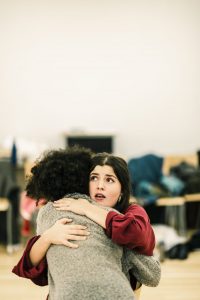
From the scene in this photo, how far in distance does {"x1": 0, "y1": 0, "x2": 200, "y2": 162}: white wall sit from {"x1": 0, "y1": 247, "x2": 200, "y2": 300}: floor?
1764 mm

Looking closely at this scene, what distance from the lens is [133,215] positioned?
48.1 inches

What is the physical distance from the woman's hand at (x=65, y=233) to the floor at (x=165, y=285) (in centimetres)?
187

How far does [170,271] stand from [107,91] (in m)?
2.30

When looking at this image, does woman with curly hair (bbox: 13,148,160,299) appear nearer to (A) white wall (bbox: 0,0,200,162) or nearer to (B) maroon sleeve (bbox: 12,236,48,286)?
(B) maroon sleeve (bbox: 12,236,48,286)

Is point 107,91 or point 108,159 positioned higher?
point 107,91

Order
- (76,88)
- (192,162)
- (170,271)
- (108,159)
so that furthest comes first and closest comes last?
(76,88) < (192,162) < (170,271) < (108,159)

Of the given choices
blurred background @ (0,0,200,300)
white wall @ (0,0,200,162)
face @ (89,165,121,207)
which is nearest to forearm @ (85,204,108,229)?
face @ (89,165,121,207)

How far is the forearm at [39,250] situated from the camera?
3.92 ft

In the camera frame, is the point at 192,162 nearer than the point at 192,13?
Yes

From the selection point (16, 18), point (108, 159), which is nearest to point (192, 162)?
point (16, 18)

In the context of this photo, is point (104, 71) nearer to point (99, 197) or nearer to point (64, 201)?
point (99, 197)

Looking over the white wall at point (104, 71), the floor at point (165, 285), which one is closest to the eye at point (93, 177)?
the floor at point (165, 285)

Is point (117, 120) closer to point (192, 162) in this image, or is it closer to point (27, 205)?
point (192, 162)

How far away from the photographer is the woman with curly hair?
Result: 1063 millimetres
